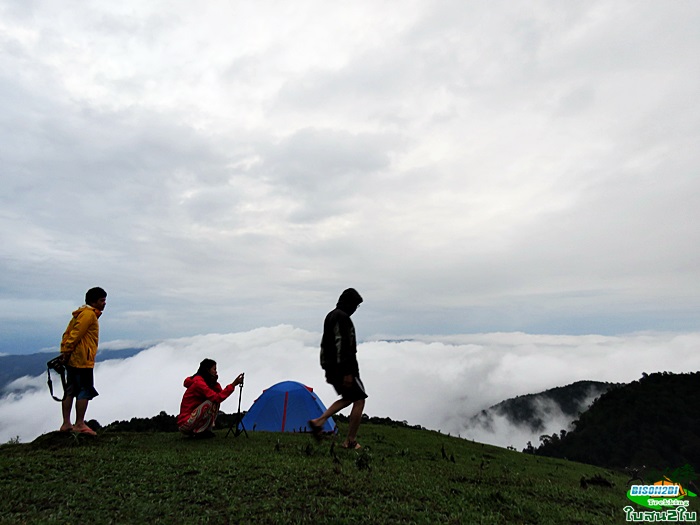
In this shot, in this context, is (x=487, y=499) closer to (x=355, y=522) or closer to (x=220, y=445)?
(x=355, y=522)

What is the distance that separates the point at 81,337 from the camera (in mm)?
8781

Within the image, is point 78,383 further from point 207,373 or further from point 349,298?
point 349,298

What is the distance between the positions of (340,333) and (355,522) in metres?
3.90

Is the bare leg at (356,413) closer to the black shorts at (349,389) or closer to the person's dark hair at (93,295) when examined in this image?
the black shorts at (349,389)

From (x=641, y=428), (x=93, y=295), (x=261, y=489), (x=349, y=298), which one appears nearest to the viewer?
(x=261, y=489)

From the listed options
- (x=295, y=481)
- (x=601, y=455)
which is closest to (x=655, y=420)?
(x=601, y=455)

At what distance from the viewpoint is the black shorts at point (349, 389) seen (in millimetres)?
7906

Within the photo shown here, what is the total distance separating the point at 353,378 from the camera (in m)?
7.98

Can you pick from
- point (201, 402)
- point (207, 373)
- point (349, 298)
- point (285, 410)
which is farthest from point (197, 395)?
point (349, 298)

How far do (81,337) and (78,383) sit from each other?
978mm

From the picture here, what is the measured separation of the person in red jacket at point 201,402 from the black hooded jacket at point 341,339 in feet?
9.30

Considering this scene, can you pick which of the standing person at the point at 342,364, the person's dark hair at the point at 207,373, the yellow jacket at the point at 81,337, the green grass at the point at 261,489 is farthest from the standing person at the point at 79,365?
the standing person at the point at 342,364

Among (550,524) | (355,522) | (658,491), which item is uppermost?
(355,522)

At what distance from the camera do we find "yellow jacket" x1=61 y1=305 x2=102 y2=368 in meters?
8.69
